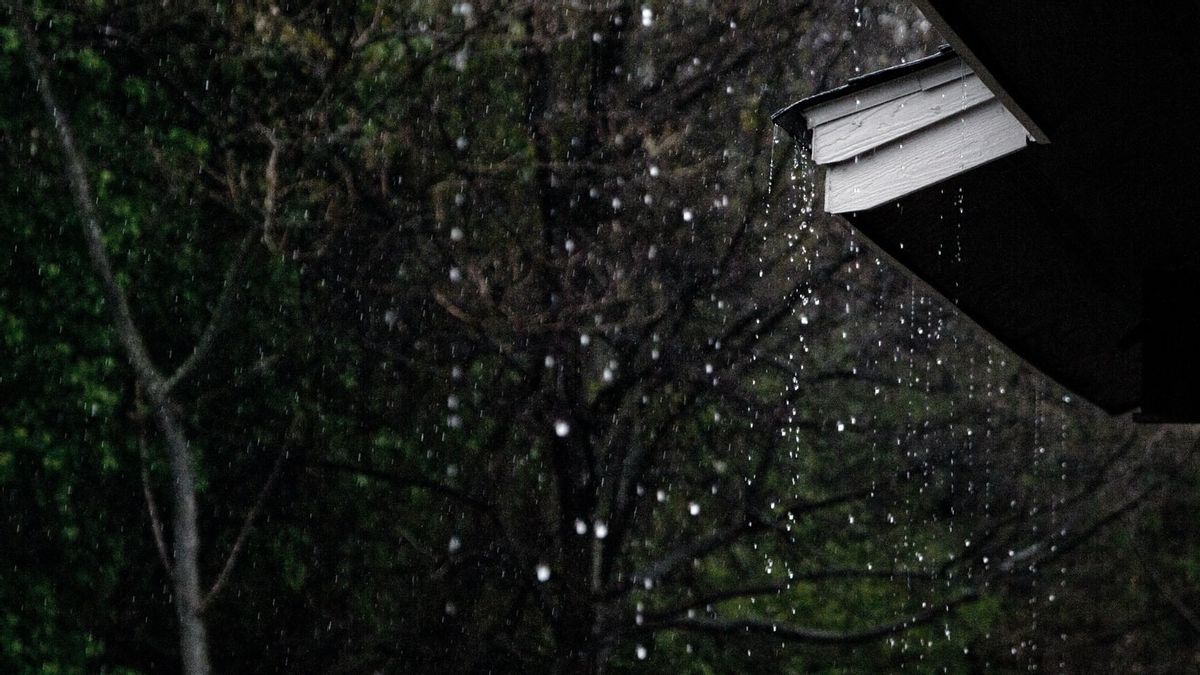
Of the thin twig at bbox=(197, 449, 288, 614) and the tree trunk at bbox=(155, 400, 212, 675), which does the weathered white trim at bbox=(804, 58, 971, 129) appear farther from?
the tree trunk at bbox=(155, 400, 212, 675)

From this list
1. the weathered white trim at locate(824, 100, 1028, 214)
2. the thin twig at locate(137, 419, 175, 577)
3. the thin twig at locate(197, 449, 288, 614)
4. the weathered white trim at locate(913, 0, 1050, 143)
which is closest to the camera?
the weathered white trim at locate(913, 0, 1050, 143)

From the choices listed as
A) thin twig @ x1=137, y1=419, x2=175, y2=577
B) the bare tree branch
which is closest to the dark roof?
the bare tree branch

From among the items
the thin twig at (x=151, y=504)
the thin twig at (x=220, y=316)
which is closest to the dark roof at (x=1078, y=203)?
the thin twig at (x=220, y=316)

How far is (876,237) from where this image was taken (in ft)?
9.77

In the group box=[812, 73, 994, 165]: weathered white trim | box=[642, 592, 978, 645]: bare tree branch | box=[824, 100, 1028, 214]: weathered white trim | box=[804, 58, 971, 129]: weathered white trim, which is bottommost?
box=[824, 100, 1028, 214]: weathered white trim

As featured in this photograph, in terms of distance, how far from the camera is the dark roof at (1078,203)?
2162mm

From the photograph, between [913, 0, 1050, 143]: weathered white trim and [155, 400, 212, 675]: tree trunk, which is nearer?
[913, 0, 1050, 143]: weathered white trim

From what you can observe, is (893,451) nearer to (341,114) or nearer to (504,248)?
(504,248)

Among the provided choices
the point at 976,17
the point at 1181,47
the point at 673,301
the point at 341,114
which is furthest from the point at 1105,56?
the point at 341,114

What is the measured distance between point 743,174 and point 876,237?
7318 millimetres

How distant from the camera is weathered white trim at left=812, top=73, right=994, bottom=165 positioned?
268cm

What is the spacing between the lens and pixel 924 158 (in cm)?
273

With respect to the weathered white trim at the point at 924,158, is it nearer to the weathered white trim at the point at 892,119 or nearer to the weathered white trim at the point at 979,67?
the weathered white trim at the point at 892,119

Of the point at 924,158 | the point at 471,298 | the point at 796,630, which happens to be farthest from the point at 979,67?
the point at 796,630
